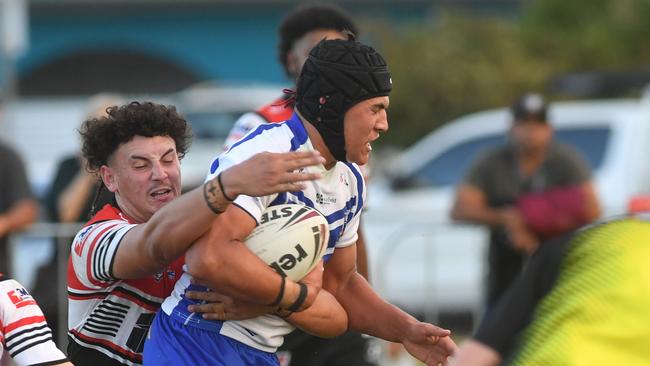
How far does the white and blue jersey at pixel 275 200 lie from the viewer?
4.36m

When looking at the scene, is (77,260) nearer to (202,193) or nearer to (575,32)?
(202,193)

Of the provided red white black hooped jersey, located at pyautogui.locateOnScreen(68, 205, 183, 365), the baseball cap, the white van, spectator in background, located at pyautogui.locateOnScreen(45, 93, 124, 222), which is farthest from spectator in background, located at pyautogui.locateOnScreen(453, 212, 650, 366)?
the white van

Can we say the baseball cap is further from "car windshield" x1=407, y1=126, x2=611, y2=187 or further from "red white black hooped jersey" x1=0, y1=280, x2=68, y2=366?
"red white black hooped jersey" x1=0, y1=280, x2=68, y2=366

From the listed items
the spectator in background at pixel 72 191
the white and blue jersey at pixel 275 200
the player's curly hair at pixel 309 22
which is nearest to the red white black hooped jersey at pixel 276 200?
the white and blue jersey at pixel 275 200

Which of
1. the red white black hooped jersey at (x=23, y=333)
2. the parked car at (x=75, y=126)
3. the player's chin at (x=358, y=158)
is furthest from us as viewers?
the parked car at (x=75, y=126)

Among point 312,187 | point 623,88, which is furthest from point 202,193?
point 623,88

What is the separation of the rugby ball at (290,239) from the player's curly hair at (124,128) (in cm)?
68

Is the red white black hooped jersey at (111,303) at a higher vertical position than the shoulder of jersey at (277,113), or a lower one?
lower

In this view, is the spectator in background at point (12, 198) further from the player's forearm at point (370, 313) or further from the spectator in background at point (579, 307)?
the spectator in background at point (579, 307)

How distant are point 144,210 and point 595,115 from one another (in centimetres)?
793

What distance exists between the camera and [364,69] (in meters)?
4.40

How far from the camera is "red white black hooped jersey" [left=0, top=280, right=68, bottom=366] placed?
4.18 meters

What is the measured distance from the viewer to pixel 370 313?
16.1ft

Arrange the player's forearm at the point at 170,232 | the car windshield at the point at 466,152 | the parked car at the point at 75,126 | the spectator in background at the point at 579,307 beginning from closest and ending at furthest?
1. the spectator in background at the point at 579,307
2. the player's forearm at the point at 170,232
3. the car windshield at the point at 466,152
4. the parked car at the point at 75,126
